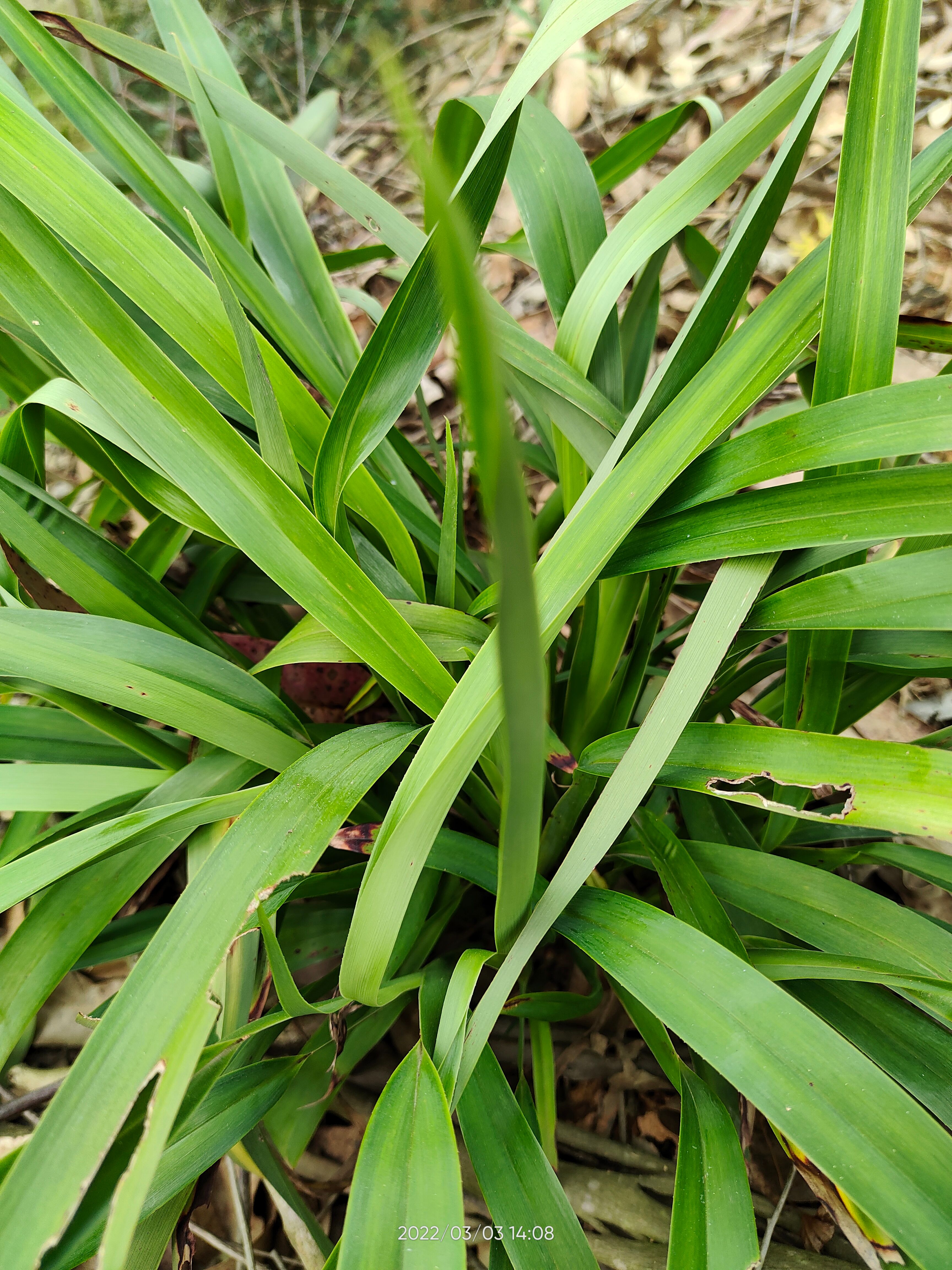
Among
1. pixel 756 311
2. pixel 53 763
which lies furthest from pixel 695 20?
pixel 53 763

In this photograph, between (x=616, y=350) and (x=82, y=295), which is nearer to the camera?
(x=82, y=295)

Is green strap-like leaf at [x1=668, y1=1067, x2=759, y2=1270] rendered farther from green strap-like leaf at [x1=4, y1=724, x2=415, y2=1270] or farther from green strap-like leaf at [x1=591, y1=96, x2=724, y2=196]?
green strap-like leaf at [x1=591, y1=96, x2=724, y2=196]

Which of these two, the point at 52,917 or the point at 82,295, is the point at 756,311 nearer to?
the point at 82,295

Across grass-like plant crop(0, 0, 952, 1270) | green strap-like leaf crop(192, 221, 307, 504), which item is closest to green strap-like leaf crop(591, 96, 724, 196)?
grass-like plant crop(0, 0, 952, 1270)

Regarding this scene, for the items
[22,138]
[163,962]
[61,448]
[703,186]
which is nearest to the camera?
[163,962]

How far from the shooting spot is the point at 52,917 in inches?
20.6

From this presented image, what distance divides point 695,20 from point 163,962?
1733mm

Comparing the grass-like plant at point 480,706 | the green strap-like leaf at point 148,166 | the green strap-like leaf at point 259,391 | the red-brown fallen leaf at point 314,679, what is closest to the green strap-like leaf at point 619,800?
the grass-like plant at point 480,706

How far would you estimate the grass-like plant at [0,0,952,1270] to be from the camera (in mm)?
357

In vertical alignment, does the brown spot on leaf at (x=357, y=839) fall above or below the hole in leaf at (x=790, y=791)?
below

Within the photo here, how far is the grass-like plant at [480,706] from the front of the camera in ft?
1.17

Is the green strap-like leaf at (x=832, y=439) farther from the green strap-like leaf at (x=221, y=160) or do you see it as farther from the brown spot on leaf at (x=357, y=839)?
the green strap-like leaf at (x=221, y=160)

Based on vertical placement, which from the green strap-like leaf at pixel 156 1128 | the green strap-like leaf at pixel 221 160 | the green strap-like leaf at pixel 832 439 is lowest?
the green strap-like leaf at pixel 156 1128

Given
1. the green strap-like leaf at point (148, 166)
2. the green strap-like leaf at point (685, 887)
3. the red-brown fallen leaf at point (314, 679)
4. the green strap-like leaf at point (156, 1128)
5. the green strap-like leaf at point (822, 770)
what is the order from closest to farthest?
the green strap-like leaf at point (156, 1128) → the green strap-like leaf at point (822, 770) → the green strap-like leaf at point (685, 887) → the green strap-like leaf at point (148, 166) → the red-brown fallen leaf at point (314, 679)
